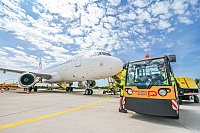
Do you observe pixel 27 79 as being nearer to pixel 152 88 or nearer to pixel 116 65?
pixel 116 65

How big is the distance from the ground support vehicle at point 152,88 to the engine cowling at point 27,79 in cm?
1440

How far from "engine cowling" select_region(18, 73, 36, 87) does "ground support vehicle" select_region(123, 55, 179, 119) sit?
1440cm

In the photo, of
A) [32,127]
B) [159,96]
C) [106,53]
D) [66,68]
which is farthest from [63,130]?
[66,68]

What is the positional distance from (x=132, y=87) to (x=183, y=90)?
15.7 ft

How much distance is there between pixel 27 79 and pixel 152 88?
1593 cm

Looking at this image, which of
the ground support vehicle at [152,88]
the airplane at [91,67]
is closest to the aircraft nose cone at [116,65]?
the airplane at [91,67]

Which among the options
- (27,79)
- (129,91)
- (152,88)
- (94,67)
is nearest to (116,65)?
(94,67)

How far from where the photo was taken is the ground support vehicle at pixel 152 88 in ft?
11.7

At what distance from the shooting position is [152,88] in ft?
12.7

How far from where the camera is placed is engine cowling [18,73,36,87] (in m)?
16.0

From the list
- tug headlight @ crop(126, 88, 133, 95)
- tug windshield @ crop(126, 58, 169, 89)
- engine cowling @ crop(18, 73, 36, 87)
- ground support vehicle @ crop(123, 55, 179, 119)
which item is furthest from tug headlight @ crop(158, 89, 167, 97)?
engine cowling @ crop(18, 73, 36, 87)

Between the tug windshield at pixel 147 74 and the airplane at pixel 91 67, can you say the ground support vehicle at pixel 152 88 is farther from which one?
the airplane at pixel 91 67

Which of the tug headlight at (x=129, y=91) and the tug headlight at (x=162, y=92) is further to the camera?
the tug headlight at (x=129, y=91)

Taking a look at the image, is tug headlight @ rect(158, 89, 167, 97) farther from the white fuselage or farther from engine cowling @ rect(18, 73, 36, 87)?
engine cowling @ rect(18, 73, 36, 87)
